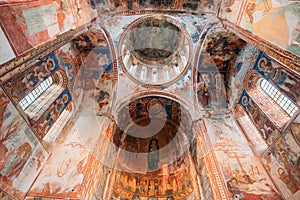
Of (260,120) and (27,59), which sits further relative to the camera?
(260,120)

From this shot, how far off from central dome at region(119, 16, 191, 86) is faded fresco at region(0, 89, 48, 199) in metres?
6.29

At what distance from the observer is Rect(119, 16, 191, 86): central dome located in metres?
11.3

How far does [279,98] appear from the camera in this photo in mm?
7816

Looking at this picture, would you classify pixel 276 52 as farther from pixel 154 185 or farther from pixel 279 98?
pixel 154 185

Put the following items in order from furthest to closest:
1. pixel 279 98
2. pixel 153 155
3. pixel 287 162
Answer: pixel 153 155 < pixel 279 98 < pixel 287 162

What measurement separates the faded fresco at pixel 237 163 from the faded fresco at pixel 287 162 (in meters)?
0.37

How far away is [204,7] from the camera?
7.76 m

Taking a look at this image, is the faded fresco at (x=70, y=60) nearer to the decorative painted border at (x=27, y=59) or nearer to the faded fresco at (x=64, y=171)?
the faded fresco at (x=64, y=171)

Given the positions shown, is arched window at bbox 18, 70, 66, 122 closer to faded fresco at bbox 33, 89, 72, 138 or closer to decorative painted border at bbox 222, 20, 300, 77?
faded fresco at bbox 33, 89, 72, 138

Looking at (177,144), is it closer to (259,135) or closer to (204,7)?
(259,135)

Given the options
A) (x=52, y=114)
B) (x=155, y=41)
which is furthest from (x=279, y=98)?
(x=52, y=114)

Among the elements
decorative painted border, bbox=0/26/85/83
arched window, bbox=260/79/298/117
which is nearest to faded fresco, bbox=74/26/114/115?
decorative painted border, bbox=0/26/85/83

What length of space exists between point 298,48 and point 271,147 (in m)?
5.00

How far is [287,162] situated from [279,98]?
2.67 m
